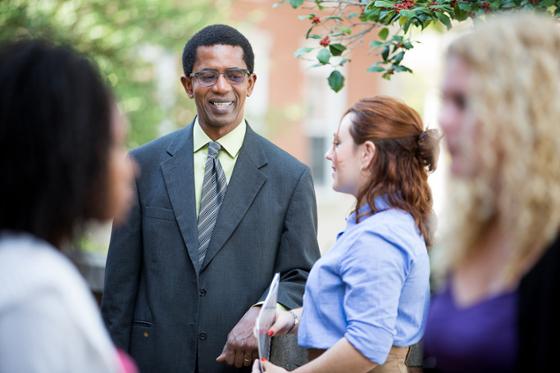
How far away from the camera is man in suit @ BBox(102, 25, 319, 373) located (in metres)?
3.49

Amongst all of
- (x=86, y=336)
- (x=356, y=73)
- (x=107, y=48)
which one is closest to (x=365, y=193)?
(x=86, y=336)

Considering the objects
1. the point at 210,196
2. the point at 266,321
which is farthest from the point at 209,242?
the point at 266,321

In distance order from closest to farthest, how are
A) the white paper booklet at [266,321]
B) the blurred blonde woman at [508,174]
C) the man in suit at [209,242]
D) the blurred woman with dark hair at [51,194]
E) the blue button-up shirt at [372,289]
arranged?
1. the blurred woman with dark hair at [51,194]
2. the blurred blonde woman at [508,174]
3. the blue button-up shirt at [372,289]
4. the white paper booklet at [266,321]
5. the man in suit at [209,242]

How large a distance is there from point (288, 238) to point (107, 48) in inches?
263

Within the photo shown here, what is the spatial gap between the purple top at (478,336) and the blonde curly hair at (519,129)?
3.3 inches

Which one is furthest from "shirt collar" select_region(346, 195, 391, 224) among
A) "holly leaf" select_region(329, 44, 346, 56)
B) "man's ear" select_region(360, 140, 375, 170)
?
Result: "holly leaf" select_region(329, 44, 346, 56)

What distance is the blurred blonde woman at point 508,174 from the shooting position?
1.79 metres

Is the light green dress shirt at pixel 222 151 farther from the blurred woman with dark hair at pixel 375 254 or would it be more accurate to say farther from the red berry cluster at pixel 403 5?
the red berry cluster at pixel 403 5

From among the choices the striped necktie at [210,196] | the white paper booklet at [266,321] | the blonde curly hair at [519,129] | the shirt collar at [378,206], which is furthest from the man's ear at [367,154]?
the blonde curly hair at [519,129]

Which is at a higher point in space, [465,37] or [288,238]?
[465,37]

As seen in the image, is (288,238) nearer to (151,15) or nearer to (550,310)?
(550,310)

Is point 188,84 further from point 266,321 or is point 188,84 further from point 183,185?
point 266,321

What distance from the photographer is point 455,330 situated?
1.92m

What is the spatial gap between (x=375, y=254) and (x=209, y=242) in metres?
0.99
